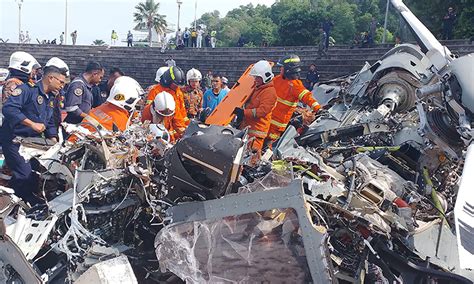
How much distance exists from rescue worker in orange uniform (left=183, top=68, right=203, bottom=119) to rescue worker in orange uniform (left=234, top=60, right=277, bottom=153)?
2.79 meters

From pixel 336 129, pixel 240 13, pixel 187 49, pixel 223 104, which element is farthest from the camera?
pixel 240 13

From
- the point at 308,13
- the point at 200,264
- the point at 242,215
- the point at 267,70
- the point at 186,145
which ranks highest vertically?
the point at 308,13

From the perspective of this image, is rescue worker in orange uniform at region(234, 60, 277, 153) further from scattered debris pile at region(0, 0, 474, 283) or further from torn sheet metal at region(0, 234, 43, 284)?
torn sheet metal at region(0, 234, 43, 284)

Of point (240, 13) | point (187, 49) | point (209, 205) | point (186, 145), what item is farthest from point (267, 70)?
point (240, 13)

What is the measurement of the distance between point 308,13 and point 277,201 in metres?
27.7

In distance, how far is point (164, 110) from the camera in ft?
18.9

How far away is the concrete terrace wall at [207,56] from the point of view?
1886 cm

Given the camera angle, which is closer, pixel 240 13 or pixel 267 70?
pixel 267 70

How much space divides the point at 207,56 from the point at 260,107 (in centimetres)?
1868

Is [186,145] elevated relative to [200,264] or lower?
elevated

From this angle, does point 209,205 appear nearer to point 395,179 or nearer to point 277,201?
point 277,201

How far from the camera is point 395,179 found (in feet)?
13.3

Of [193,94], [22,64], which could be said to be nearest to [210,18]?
[193,94]

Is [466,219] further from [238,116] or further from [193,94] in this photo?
[193,94]
